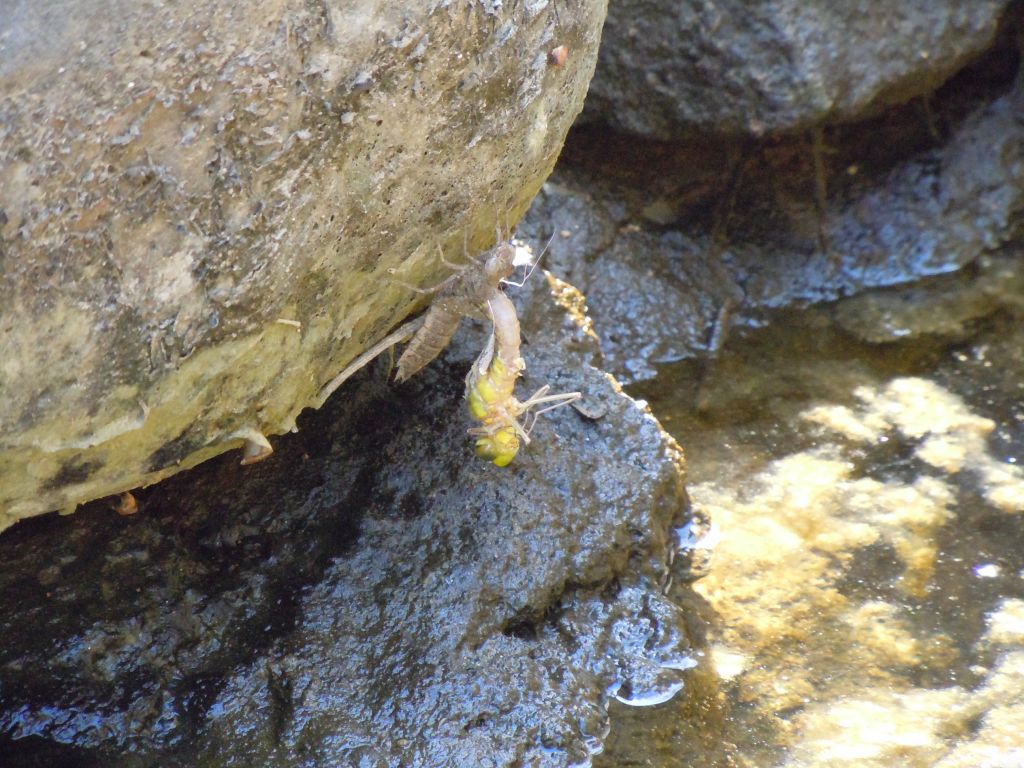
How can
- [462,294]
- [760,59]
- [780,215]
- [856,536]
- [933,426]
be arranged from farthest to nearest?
[780,215] → [760,59] → [933,426] → [856,536] → [462,294]

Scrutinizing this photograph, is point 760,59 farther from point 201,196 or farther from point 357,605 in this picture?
point 201,196

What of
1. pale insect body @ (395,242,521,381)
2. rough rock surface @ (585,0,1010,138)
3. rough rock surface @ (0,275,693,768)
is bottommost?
rough rock surface @ (0,275,693,768)

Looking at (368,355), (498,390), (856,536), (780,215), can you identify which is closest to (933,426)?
(856,536)

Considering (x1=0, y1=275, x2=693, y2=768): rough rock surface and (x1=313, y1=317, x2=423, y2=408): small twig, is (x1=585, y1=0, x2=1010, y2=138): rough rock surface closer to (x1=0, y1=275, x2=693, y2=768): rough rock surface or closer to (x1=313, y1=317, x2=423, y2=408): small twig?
(x1=0, y1=275, x2=693, y2=768): rough rock surface

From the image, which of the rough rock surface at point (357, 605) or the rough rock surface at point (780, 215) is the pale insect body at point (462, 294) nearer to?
the rough rock surface at point (357, 605)

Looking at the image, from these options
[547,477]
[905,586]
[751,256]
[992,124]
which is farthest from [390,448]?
[992,124]

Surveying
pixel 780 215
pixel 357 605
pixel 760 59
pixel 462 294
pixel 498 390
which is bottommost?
pixel 357 605

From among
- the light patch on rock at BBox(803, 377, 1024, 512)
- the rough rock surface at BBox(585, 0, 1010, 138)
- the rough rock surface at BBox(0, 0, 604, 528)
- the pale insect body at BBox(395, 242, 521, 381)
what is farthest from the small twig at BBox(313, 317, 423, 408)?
the rough rock surface at BBox(585, 0, 1010, 138)
